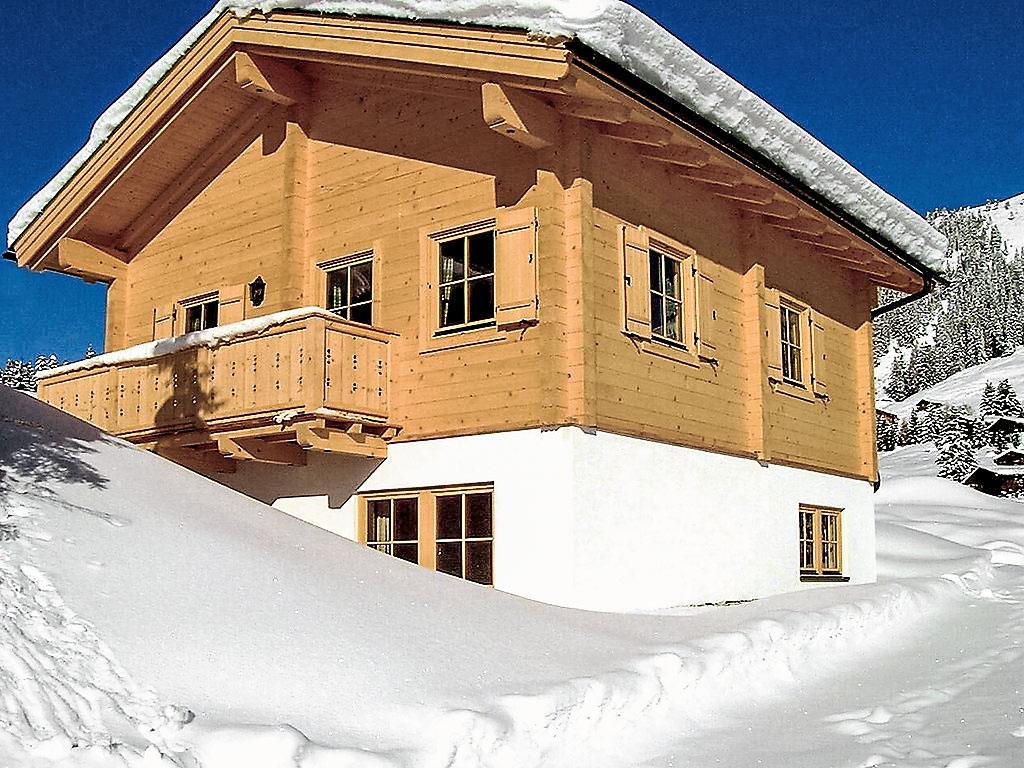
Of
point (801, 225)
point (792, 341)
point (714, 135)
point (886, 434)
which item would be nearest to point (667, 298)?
point (714, 135)

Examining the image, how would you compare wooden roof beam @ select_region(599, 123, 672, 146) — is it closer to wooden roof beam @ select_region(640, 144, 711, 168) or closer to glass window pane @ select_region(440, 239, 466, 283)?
Answer: wooden roof beam @ select_region(640, 144, 711, 168)

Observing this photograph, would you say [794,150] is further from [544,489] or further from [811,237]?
[544,489]

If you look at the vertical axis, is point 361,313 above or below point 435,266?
below

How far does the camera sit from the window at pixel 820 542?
52.3ft

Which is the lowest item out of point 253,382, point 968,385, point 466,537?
point 466,537

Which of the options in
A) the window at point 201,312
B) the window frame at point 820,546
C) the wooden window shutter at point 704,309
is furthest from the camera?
the window frame at point 820,546

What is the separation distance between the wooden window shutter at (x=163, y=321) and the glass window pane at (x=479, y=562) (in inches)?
245

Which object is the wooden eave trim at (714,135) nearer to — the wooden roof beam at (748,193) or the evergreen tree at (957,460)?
the wooden roof beam at (748,193)

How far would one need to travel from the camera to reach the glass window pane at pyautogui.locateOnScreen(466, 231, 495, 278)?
39.2ft

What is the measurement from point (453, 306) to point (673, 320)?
2.71 meters

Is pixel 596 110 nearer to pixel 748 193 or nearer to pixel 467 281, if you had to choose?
pixel 467 281

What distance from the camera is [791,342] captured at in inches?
624

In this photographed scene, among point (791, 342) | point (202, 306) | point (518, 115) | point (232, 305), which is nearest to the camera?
point (518, 115)

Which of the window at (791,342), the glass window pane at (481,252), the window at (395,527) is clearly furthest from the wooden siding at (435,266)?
the window at (395,527)
